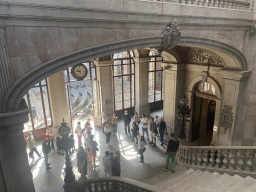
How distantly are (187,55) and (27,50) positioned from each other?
7.90 m

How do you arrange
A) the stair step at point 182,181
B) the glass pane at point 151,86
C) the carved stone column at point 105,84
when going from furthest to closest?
the glass pane at point 151,86 → the carved stone column at point 105,84 → the stair step at point 182,181

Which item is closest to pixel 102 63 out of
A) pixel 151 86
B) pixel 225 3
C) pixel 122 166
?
pixel 151 86

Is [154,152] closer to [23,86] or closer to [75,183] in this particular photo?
[75,183]

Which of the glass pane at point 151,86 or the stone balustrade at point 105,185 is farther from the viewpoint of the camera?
the glass pane at point 151,86

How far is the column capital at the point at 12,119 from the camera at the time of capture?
3.96 meters

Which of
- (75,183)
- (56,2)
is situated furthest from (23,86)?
(75,183)

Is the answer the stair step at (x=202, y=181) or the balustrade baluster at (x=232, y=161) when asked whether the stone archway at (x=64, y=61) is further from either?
the stair step at (x=202, y=181)

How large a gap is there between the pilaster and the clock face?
3.38 ft

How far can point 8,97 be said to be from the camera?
3980mm

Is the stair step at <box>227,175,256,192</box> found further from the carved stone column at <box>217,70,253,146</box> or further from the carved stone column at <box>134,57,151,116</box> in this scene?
the carved stone column at <box>134,57,151,116</box>

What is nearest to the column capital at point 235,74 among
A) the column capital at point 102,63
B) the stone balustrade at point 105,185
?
the stone balustrade at point 105,185

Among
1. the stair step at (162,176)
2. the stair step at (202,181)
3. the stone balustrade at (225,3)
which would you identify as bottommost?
the stair step at (162,176)

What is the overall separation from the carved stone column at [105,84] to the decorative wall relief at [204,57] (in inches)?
186

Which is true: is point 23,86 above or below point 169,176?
above
